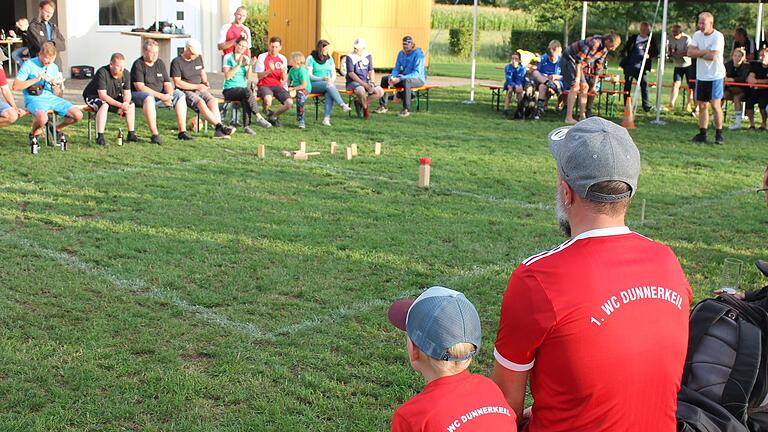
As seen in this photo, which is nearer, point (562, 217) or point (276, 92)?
point (562, 217)

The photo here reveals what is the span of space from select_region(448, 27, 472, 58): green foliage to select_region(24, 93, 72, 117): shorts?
2970cm

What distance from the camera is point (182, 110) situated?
13008mm

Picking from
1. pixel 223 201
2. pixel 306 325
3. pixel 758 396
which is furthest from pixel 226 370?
pixel 223 201

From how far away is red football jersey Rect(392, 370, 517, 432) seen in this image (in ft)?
7.82

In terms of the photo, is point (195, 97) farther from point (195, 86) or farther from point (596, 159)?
point (596, 159)

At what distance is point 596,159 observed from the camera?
2.48 m

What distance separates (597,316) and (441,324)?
427mm

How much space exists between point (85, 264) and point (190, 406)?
2708 millimetres

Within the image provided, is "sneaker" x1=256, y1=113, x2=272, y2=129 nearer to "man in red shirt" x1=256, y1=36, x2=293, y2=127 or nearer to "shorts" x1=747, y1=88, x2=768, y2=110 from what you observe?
"man in red shirt" x1=256, y1=36, x2=293, y2=127

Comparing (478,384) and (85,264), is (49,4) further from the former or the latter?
(478,384)

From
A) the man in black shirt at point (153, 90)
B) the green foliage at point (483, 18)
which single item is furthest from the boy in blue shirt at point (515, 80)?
the green foliage at point (483, 18)

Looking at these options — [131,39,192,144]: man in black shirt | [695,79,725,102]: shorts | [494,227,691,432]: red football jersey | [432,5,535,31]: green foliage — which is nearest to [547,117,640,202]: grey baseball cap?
[494,227,691,432]: red football jersey

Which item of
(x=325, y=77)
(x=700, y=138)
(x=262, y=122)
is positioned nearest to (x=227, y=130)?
(x=262, y=122)

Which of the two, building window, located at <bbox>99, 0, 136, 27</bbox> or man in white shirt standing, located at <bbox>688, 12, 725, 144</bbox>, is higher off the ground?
building window, located at <bbox>99, 0, 136, 27</bbox>
